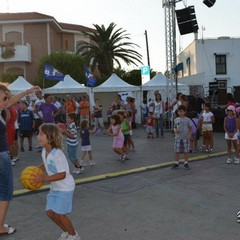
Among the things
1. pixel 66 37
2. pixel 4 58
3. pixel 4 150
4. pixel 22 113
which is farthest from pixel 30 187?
pixel 66 37

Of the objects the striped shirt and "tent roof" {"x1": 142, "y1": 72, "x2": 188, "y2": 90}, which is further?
"tent roof" {"x1": 142, "y1": 72, "x2": 188, "y2": 90}

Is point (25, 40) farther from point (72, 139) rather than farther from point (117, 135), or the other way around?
point (72, 139)

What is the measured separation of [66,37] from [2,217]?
134 feet

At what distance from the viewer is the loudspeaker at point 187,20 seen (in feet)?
54.0

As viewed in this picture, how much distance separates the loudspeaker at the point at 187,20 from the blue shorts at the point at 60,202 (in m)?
13.4

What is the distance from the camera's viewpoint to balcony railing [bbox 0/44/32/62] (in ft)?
124

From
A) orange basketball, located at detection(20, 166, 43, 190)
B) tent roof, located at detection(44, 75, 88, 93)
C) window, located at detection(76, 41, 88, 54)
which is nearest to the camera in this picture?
orange basketball, located at detection(20, 166, 43, 190)

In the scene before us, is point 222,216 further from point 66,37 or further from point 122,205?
point 66,37

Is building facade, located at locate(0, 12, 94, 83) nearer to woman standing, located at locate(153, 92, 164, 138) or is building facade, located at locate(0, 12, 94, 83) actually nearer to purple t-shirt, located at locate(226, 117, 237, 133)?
woman standing, located at locate(153, 92, 164, 138)

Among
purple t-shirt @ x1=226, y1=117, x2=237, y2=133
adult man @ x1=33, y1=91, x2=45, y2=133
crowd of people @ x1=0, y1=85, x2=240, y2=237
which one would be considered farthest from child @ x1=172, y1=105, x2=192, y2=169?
adult man @ x1=33, y1=91, x2=45, y2=133

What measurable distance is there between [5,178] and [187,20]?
1339cm

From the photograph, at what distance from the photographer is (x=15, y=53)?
38.2m

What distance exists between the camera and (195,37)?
39062 millimetres

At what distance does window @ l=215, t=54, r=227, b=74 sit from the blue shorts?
3567 centimetres
